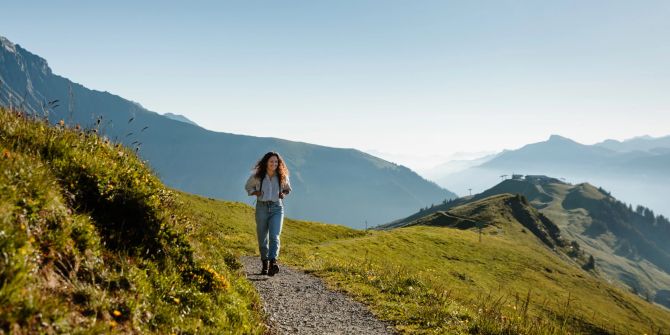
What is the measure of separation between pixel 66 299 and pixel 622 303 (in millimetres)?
128724

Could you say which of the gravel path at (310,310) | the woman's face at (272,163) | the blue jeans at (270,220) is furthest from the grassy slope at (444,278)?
the woman's face at (272,163)

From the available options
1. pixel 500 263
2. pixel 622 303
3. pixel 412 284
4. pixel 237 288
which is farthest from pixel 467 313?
pixel 622 303

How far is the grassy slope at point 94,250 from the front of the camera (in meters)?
5.41

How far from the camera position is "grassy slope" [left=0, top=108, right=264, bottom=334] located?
17.7 ft

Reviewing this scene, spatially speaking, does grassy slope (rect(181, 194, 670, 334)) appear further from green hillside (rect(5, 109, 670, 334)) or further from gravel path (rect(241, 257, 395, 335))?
gravel path (rect(241, 257, 395, 335))

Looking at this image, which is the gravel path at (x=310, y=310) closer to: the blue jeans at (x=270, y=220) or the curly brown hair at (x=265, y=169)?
the blue jeans at (x=270, y=220)

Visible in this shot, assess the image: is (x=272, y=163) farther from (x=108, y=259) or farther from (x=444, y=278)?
(x=444, y=278)

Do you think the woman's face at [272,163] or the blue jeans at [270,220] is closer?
the blue jeans at [270,220]

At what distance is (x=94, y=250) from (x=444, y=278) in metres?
59.8

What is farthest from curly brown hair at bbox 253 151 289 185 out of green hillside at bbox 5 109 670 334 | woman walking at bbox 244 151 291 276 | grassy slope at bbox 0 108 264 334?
grassy slope at bbox 0 108 264 334

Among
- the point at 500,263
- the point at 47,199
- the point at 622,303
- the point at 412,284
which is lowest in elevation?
the point at 622,303

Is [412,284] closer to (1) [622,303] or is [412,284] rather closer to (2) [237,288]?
(2) [237,288]

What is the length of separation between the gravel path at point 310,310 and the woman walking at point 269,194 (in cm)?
144

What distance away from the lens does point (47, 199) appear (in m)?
6.80
